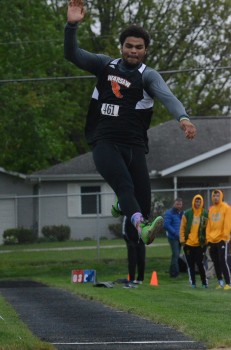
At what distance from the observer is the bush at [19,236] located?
30469 mm

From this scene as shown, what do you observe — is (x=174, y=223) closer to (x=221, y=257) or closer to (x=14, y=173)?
(x=221, y=257)

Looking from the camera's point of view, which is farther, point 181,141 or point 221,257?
point 181,141

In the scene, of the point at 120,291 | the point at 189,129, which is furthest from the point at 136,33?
the point at 120,291

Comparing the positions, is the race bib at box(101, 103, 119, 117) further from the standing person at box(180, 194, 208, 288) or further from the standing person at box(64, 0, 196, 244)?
the standing person at box(180, 194, 208, 288)

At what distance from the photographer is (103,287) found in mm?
19125

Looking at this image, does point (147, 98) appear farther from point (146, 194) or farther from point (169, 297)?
point (169, 297)

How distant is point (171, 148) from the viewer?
43062 mm

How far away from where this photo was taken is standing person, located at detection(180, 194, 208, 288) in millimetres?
20016

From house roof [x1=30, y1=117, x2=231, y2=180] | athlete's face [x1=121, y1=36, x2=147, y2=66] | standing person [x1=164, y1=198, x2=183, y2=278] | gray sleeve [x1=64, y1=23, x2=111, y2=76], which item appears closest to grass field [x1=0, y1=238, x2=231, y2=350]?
standing person [x1=164, y1=198, x2=183, y2=278]

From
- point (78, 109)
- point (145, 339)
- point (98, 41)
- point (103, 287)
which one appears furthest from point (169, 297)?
point (98, 41)

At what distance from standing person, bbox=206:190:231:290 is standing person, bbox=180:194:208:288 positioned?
0.50 meters

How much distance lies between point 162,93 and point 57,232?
77.5ft

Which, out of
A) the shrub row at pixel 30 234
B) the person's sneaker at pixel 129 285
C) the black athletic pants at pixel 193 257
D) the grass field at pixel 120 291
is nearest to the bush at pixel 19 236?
the shrub row at pixel 30 234

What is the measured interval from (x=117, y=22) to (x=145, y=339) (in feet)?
140
